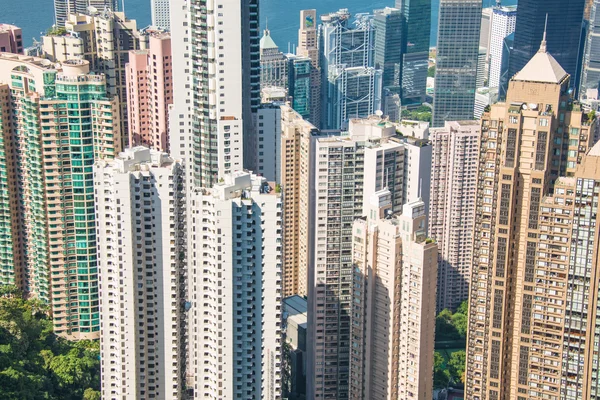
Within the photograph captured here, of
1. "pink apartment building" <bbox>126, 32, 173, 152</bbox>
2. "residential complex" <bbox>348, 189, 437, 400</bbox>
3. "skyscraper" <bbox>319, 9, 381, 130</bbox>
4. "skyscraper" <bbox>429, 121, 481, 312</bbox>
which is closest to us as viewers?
"residential complex" <bbox>348, 189, 437, 400</bbox>

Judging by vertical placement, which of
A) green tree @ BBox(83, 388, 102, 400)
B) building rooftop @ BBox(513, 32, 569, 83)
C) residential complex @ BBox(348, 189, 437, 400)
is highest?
building rooftop @ BBox(513, 32, 569, 83)

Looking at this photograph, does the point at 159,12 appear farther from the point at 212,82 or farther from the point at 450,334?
the point at 212,82

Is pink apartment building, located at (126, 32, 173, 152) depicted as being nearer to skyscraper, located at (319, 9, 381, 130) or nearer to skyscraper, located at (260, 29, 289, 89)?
skyscraper, located at (260, 29, 289, 89)

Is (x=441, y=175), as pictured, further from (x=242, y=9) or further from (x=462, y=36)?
(x=462, y=36)

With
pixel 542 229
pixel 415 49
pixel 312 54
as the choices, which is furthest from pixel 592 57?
pixel 542 229

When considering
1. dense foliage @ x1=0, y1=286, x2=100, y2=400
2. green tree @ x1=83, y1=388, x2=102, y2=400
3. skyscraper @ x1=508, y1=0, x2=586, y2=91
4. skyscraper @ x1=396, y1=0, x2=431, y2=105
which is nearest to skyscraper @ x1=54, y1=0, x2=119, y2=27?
skyscraper @ x1=396, y1=0, x2=431, y2=105

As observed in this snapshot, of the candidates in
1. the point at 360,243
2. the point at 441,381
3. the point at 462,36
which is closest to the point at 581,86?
the point at 462,36

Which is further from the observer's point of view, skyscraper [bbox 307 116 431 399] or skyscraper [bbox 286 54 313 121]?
skyscraper [bbox 286 54 313 121]

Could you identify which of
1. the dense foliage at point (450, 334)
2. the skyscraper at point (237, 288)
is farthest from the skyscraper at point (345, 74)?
the skyscraper at point (237, 288)

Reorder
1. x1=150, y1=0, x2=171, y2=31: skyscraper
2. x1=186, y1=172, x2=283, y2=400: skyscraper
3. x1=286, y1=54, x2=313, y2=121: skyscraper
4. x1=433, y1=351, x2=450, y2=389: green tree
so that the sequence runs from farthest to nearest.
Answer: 1. x1=150, y1=0, x2=171, y2=31: skyscraper
2. x1=286, y1=54, x2=313, y2=121: skyscraper
3. x1=433, y1=351, x2=450, y2=389: green tree
4. x1=186, y1=172, x2=283, y2=400: skyscraper

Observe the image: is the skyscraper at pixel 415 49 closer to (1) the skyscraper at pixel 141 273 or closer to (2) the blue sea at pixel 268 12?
(2) the blue sea at pixel 268 12
